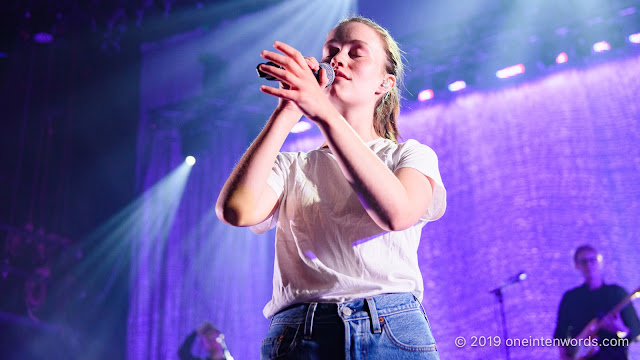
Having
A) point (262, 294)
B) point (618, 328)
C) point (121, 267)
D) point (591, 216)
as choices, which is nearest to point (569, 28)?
point (591, 216)

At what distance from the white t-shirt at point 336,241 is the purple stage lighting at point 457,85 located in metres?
4.96

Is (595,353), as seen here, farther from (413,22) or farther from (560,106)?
(413,22)

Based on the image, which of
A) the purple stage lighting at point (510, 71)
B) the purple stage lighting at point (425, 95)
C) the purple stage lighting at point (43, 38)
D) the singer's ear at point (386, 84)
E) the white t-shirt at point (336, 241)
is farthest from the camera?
the purple stage lighting at point (425, 95)

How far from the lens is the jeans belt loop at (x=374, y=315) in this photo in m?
0.98

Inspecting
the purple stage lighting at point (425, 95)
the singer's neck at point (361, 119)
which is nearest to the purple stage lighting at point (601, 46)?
the purple stage lighting at point (425, 95)

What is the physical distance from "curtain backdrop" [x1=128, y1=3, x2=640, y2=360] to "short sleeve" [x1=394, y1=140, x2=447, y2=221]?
13.6 ft

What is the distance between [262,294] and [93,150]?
286cm

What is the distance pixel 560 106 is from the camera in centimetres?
525

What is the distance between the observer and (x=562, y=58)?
213 inches

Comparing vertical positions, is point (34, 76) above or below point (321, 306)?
above

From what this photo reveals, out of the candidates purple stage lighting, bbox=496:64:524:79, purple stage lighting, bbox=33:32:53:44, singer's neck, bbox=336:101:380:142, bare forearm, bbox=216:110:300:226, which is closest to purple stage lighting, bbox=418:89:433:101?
purple stage lighting, bbox=496:64:524:79

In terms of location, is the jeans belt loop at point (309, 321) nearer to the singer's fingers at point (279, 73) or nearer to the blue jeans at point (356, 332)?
the blue jeans at point (356, 332)

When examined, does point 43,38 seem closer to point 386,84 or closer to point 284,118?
point 386,84

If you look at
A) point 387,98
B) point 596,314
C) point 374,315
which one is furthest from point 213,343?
point 374,315
